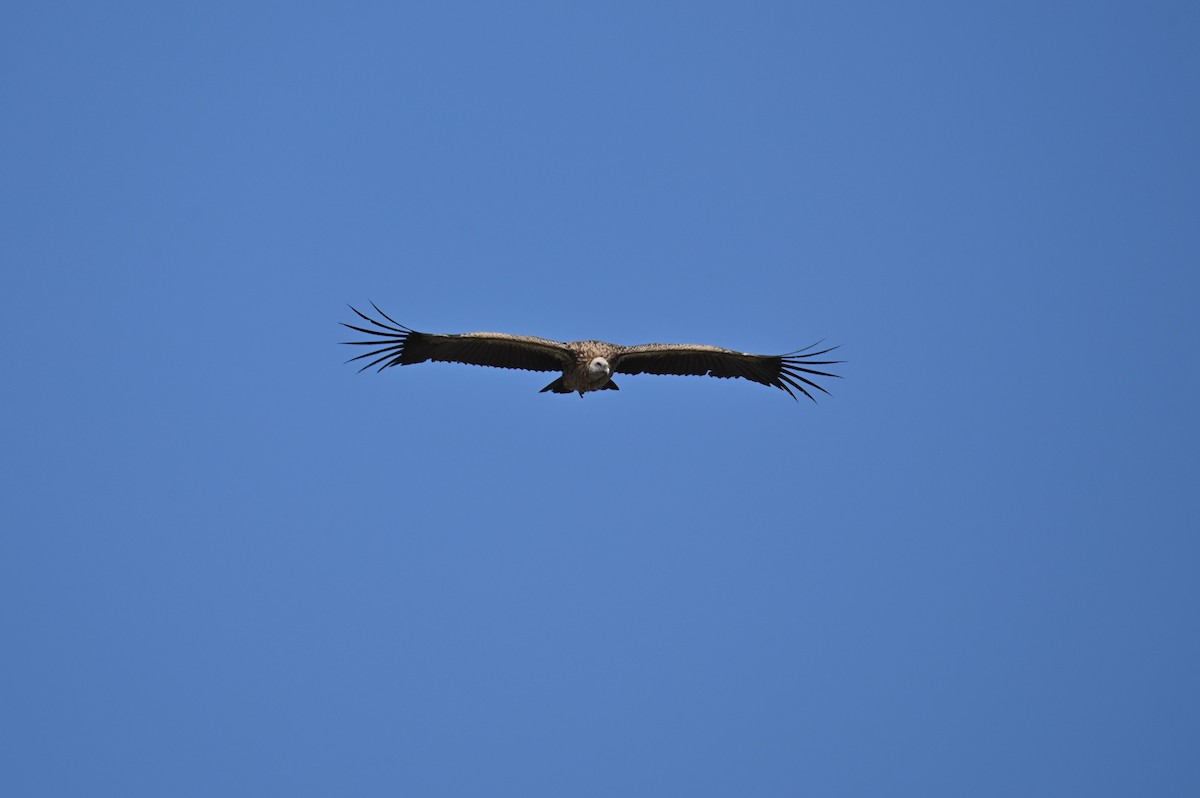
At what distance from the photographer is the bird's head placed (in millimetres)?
22281

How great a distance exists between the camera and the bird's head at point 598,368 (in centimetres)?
2228

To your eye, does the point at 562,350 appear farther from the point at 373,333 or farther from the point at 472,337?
the point at 373,333

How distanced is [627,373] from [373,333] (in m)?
4.87

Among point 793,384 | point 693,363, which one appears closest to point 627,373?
point 693,363

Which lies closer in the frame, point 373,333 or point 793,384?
point 373,333

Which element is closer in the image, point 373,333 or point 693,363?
point 373,333

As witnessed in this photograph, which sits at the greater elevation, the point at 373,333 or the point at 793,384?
the point at 793,384

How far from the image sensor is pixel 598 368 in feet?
73.2

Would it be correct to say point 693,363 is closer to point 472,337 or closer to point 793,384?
point 793,384

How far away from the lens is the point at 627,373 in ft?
80.2

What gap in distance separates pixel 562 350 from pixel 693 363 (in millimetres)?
2758

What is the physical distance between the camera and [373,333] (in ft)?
71.4

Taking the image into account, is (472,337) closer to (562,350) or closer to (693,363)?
(562,350)

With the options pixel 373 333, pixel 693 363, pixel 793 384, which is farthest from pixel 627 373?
pixel 373 333
